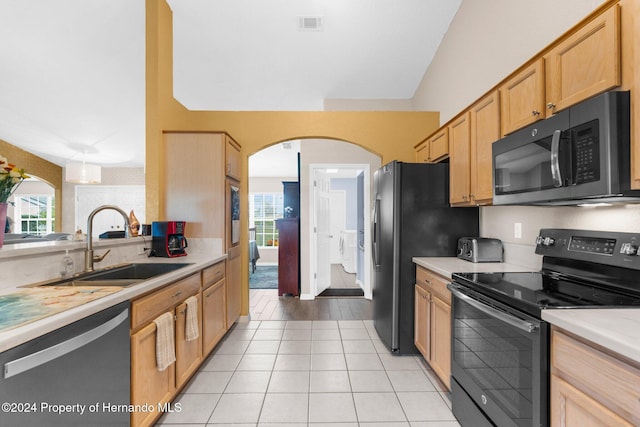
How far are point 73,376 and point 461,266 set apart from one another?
222 cm

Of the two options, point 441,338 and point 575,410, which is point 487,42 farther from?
point 575,410

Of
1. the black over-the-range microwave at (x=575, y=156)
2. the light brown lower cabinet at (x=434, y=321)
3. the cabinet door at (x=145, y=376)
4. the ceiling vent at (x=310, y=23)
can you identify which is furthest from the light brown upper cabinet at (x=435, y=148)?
the cabinet door at (x=145, y=376)

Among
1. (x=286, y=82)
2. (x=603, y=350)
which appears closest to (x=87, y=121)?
(x=286, y=82)

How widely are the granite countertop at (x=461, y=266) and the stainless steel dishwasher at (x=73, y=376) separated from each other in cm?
186

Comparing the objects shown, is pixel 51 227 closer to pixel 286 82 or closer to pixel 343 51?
pixel 286 82

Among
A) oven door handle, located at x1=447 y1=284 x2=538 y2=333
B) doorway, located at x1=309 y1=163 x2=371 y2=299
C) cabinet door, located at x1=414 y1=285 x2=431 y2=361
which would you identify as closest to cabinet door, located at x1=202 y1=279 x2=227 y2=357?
cabinet door, located at x1=414 y1=285 x2=431 y2=361

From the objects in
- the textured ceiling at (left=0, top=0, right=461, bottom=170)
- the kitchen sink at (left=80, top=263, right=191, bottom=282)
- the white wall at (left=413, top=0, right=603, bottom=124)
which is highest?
the textured ceiling at (left=0, top=0, right=461, bottom=170)

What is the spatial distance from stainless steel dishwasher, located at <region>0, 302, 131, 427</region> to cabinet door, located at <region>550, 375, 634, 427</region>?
1736 millimetres

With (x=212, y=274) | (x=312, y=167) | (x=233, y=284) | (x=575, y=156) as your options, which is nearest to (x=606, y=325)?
(x=575, y=156)

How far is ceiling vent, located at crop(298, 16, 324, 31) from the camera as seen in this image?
10.3 feet

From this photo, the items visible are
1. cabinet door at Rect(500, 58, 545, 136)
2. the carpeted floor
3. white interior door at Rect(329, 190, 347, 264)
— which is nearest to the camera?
cabinet door at Rect(500, 58, 545, 136)

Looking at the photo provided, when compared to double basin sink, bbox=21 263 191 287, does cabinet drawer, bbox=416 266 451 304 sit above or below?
below

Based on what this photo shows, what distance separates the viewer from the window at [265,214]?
8.97 meters

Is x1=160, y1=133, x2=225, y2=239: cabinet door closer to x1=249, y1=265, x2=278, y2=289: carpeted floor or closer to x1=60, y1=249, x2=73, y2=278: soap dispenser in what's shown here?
x1=60, y1=249, x2=73, y2=278: soap dispenser
